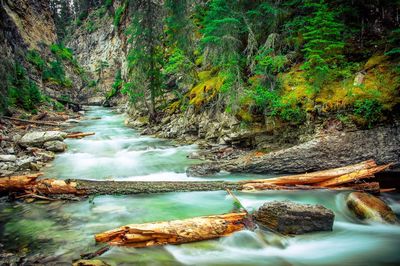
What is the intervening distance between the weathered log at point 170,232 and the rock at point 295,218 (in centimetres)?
57

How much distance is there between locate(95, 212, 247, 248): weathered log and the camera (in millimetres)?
4227

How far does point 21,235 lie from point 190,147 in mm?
7177

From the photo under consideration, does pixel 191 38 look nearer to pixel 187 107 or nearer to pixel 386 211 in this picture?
pixel 187 107

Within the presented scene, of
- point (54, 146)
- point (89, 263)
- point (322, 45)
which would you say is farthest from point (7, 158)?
point (322, 45)

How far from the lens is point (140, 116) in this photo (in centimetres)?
2056

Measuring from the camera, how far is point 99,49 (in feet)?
180

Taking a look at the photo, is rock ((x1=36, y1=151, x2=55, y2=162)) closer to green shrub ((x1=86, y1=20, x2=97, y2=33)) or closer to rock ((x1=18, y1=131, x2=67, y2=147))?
rock ((x1=18, y1=131, x2=67, y2=147))

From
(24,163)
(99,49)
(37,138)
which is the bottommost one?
(24,163)

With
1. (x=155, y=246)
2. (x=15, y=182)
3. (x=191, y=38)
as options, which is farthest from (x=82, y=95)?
(x=155, y=246)

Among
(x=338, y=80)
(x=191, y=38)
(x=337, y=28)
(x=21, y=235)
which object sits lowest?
(x=21, y=235)

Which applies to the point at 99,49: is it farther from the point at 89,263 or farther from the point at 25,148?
the point at 89,263

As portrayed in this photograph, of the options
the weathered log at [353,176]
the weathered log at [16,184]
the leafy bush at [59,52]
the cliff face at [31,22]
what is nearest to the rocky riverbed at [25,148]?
the weathered log at [16,184]

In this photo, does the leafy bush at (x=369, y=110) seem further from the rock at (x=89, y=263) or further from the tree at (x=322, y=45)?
the rock at (x=89, y=263)

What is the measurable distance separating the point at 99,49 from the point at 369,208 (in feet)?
189
